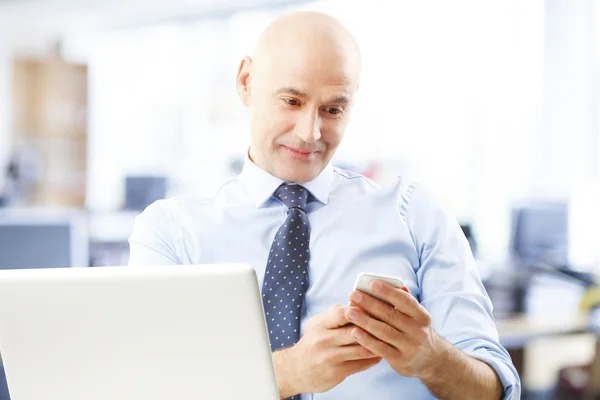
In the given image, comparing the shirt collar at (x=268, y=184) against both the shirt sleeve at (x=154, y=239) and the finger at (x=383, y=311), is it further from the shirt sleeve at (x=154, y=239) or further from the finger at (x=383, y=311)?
the finger at (x=383, y=311)

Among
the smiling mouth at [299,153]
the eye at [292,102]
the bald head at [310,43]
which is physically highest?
the bald head at [310,43]

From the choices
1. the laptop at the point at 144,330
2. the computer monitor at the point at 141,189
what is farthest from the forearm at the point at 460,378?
the computer monitor at the point at 141,189

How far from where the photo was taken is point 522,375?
3.36 metres

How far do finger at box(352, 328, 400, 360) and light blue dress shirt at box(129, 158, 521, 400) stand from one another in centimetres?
30

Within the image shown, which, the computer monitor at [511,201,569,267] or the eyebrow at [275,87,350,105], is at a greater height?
the eyebrow at [275,87,350,105]

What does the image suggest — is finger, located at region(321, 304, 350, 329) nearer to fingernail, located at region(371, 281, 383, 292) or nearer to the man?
fingernail, located at region(371, 281, 383, 292)

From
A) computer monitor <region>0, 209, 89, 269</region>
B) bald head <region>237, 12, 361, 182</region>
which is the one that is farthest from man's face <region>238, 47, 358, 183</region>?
computer monitor <region>0, 209, 89, 269</region>

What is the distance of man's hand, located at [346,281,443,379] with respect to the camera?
3.57 feet

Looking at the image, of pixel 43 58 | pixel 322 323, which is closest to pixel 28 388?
pixel 322 323

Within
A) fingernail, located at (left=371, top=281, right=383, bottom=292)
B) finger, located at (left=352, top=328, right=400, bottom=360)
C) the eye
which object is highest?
the eye

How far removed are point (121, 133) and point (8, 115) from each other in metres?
1.23

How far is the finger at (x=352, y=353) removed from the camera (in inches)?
45.9

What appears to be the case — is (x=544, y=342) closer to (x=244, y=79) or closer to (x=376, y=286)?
(x=244, y=79)

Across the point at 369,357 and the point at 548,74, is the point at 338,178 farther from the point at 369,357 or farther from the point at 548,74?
the point at 548,74
